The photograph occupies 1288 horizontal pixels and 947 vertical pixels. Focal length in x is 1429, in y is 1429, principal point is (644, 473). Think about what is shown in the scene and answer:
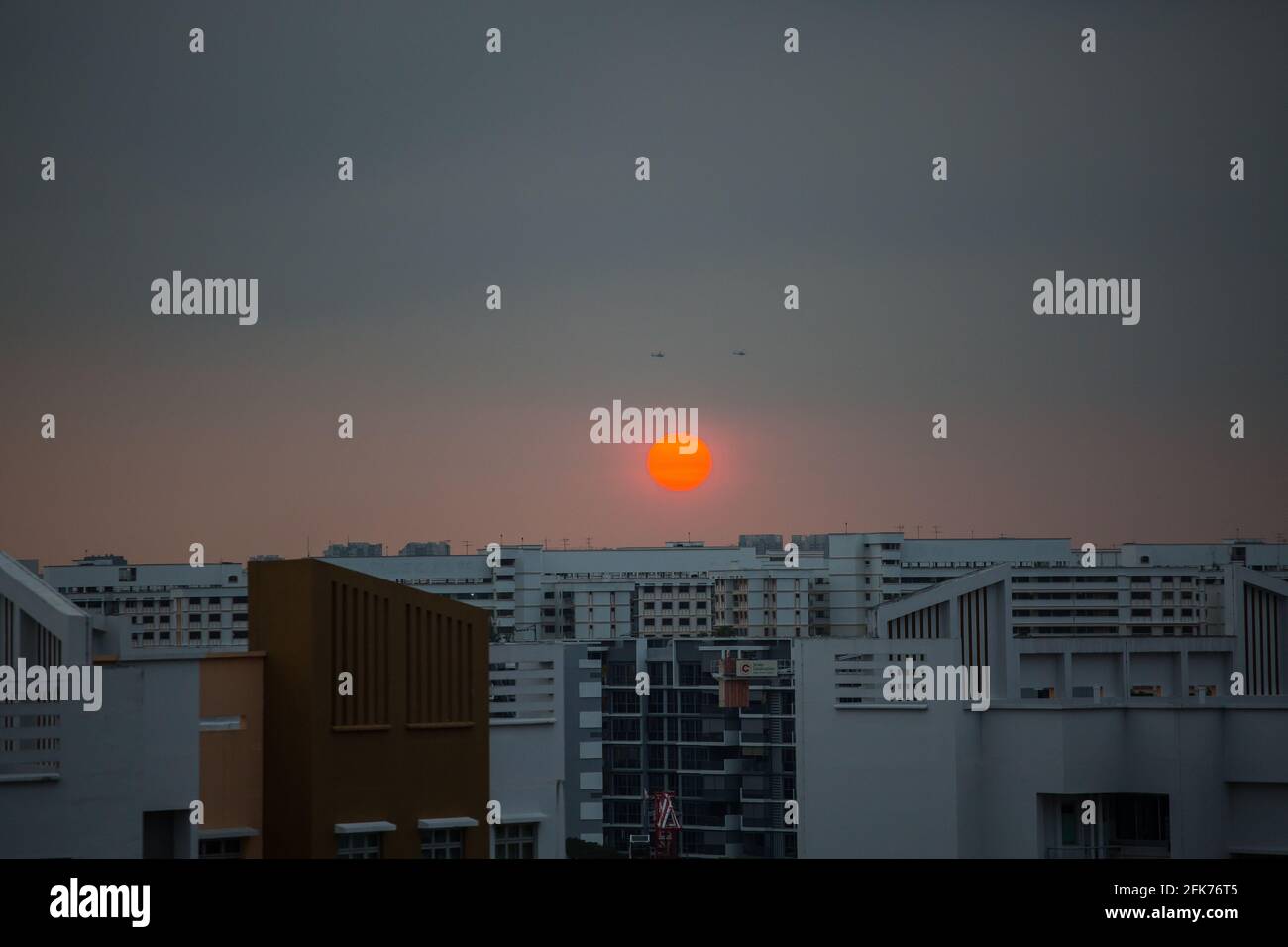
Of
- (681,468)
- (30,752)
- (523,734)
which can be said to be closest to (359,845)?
(523,734)

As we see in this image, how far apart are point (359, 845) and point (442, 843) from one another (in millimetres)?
534

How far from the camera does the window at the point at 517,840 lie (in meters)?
7.67

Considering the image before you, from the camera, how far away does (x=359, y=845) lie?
6.77 m

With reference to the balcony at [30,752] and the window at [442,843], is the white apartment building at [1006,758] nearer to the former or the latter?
the window at [442,843]

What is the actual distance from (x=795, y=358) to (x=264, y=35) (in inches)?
212

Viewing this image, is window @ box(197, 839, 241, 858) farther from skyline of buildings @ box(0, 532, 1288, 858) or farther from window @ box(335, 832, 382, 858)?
window @ box(335, 832, 382, 858)

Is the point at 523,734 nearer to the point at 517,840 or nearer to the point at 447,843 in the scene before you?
the point at 517,840

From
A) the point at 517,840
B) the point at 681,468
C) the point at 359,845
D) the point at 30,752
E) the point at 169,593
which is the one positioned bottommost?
the point at 517,840

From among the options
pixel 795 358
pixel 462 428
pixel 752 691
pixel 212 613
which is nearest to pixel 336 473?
pixel 462 428

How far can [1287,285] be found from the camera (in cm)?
948

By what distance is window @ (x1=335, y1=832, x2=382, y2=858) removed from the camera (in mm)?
6695

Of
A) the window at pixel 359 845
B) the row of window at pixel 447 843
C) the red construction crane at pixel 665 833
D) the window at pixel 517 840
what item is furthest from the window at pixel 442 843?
the red construction crane at pixel 665 833
